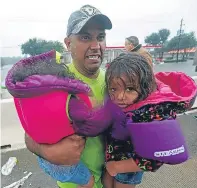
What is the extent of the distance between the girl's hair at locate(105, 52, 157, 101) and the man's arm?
34cm

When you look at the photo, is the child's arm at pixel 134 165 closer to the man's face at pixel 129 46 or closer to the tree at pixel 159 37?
the man's face at pixel 129 46

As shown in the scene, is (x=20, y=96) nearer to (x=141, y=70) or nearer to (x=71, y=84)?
(x=71, y=84)

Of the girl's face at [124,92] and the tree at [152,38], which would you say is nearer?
the girl's face at [124,92]

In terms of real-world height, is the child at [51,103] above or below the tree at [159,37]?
above

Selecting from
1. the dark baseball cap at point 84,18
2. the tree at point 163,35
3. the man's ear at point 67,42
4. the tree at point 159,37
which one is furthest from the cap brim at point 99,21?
the tree at point 163,35

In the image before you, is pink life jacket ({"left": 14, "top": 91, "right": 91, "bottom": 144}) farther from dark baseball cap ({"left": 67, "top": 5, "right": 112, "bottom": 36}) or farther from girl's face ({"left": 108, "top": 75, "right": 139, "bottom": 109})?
dark baseball cap ({"left": 67, "top": 5, "right": 112, "bottom": 36})

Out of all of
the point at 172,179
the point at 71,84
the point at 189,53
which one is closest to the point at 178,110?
the point at 71,84

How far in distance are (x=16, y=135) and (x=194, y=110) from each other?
3.98 metres

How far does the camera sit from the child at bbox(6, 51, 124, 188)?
85 cm

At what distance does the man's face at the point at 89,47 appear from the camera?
123cm

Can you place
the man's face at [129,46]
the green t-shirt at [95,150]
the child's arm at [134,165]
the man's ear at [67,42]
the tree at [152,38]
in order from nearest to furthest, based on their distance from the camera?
1. the child's arm at [134,165]
2. the green t-shirt at [95,150]
3. the man's ear at [67,42]
4. the man's face at [129,46]
5. the tree at [152,38]

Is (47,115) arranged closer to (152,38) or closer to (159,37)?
(152,38)

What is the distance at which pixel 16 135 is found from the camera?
3918mm

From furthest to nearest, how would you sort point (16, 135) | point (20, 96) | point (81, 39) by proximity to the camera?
1. point (16, 135)
2. point (81, 39)
3. point (20, 96)
